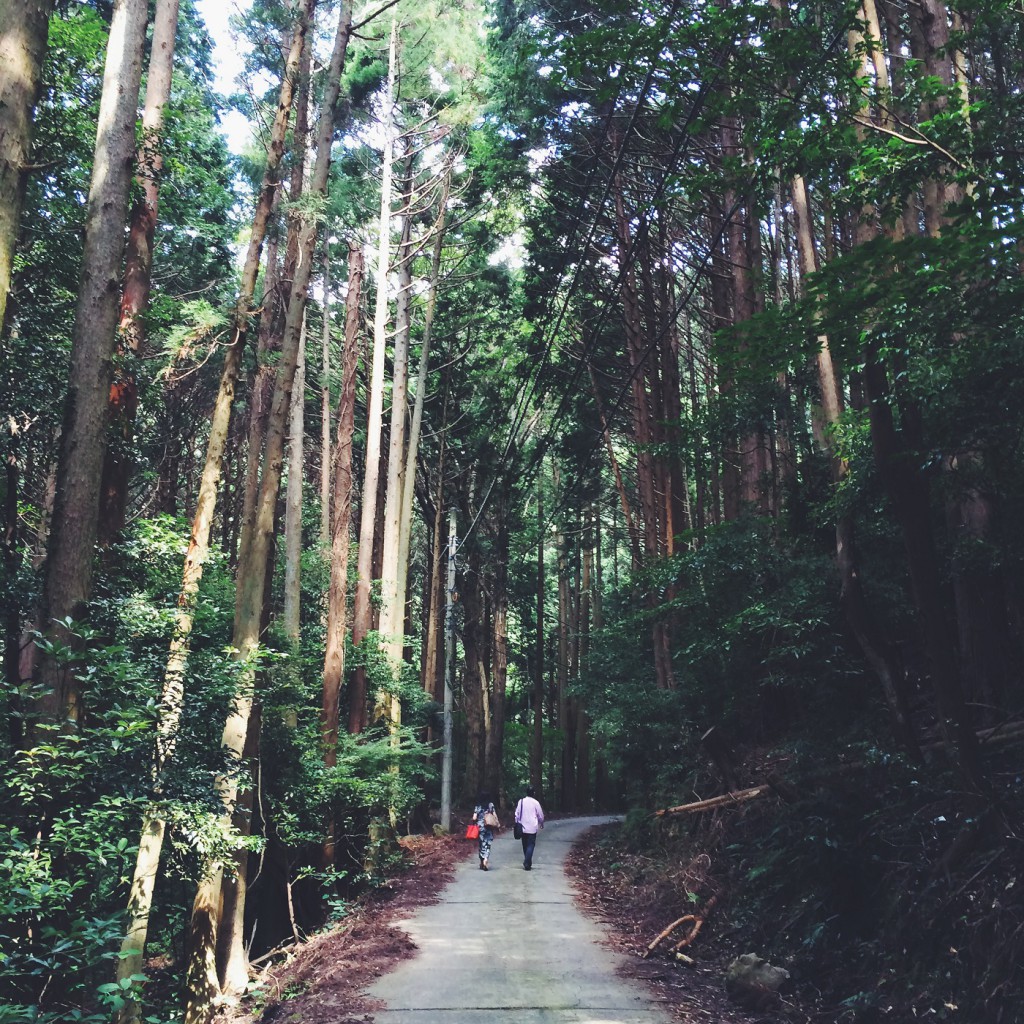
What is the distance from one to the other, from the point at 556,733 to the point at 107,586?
34.7 meters

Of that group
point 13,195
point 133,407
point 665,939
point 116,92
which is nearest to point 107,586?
point 133,407

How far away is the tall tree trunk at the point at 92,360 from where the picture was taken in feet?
20.9

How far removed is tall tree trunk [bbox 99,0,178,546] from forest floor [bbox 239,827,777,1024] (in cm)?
516

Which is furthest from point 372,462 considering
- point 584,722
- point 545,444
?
point 584,722

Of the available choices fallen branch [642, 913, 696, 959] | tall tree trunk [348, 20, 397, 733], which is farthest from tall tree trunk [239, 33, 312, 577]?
fallen branch [642, 913, 696, 959]

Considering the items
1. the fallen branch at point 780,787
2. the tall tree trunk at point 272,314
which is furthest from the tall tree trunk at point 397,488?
the fallen branch at point 780,787

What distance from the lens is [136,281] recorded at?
884 centimetres

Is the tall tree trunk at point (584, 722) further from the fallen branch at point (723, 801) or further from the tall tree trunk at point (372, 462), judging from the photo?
the fallen branch at point (723, 801)

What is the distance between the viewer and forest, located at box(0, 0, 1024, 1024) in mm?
5621

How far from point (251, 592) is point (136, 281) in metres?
3.87

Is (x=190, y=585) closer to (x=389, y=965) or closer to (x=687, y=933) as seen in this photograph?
(x=389, y=965)

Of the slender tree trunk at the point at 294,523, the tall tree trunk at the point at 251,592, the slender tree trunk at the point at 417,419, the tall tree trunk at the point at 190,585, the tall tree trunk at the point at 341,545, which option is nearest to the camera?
the tall tree trunk at the point at 190,585

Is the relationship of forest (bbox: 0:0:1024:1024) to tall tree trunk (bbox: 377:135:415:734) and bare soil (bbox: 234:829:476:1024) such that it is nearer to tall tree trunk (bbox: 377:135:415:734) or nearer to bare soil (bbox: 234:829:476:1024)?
tall tree trunk (bbox: 377:135:415:734)

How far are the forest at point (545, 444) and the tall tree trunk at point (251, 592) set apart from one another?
Answer: 0.06 metres
